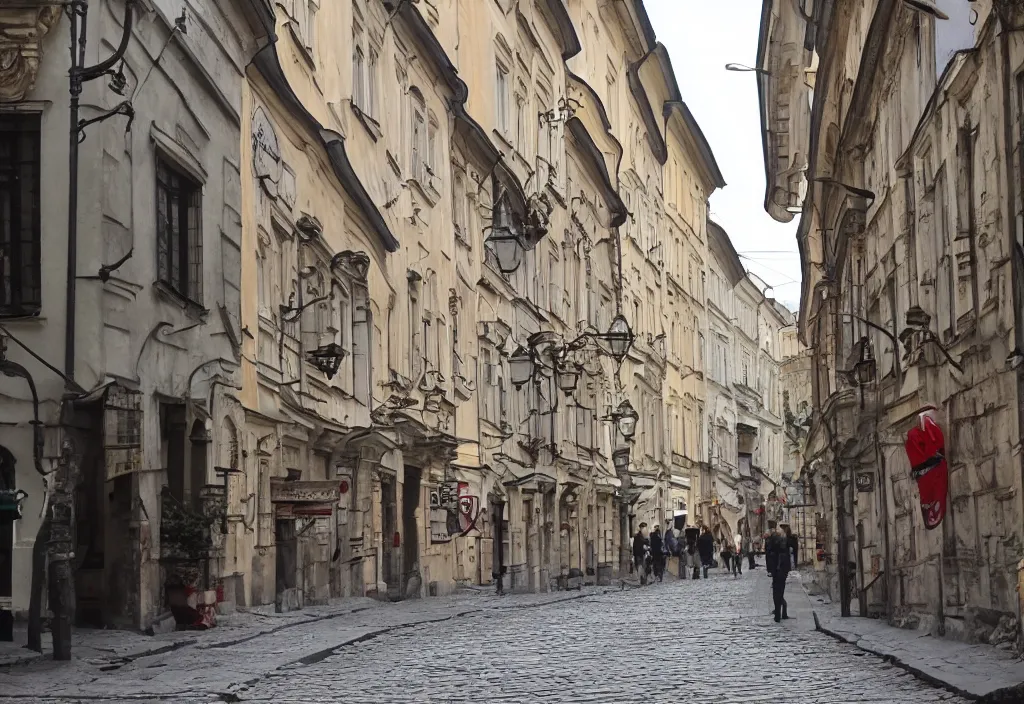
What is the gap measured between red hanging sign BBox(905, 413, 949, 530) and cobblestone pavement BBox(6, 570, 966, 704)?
6.12 ft

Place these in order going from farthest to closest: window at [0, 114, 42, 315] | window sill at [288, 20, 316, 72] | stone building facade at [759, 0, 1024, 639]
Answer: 1. window sill at [288, 20, 316, 72]
2. window at [0, 114, 42, 315]
3. stone building facade at [759, 0, 1024, 639]

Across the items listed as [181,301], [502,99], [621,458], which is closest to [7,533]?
[181,301]

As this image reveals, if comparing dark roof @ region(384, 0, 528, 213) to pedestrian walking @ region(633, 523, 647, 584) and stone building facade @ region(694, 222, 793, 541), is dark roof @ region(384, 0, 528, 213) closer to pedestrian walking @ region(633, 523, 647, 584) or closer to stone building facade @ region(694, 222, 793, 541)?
pedestrian walking @ region(633, 523, 647, 584)

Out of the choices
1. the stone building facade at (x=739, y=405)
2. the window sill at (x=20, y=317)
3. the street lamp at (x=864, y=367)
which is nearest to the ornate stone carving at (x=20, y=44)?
the window sill at (x=20, y=317)

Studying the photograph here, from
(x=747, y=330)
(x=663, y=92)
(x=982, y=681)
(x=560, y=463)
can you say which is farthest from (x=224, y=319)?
(x=747, y=330)

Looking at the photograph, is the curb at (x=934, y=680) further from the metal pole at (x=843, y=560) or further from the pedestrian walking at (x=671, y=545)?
the pedestrian walking at (x=671, y=545)

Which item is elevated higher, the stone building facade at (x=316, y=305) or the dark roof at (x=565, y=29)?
the dark roof at (x=565, y=29)

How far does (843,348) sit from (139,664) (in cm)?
1816

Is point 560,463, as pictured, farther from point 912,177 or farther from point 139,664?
point 139,664

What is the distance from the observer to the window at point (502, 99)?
43.9m

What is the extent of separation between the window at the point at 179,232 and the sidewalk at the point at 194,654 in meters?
3.95

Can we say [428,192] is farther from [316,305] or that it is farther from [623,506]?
[623,506]

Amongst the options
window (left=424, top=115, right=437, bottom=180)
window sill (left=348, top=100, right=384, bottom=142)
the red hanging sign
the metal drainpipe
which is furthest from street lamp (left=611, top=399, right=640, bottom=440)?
the metal drainpipe

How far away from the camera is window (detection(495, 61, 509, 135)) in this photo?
4394 cm
